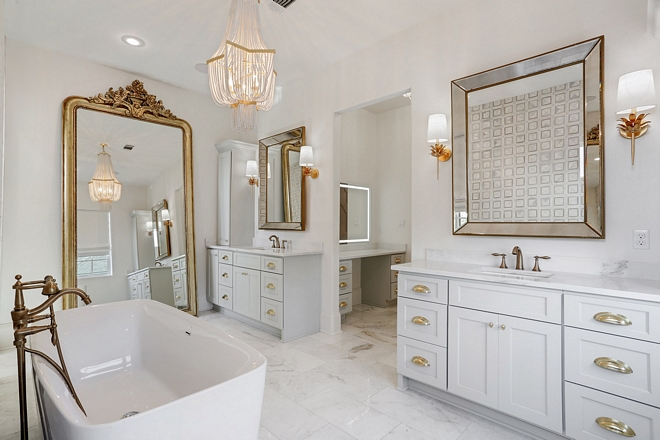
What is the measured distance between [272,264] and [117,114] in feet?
7.81

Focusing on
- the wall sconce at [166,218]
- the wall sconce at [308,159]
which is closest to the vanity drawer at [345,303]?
the wall sconce at [308,159]

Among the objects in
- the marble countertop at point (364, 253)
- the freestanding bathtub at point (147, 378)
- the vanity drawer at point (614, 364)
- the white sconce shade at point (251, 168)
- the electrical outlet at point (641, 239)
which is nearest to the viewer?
the freestanding bathtub at point (147, 378)

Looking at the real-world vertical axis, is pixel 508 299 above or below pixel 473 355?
above

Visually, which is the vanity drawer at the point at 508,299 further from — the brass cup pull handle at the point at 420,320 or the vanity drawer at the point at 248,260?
the vanity drawer at the point at 248,260

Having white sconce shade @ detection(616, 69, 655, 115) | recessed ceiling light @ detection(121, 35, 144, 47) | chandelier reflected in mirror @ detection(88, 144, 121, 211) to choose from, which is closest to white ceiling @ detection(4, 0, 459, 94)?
recessed ceiling light @ detection(121, 35, 144, 47)

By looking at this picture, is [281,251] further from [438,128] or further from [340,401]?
[438,128]

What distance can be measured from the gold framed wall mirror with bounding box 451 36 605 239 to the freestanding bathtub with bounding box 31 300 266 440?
1.87 m

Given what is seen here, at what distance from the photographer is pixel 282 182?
406cm

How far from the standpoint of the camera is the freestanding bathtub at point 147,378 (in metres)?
0.96

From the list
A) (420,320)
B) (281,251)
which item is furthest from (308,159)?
(420,320)

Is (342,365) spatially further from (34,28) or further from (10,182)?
(34,28)

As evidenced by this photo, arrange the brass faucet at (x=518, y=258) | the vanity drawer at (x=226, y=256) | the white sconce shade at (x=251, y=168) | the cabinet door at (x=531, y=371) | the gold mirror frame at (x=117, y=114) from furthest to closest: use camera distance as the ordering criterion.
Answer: the white sconce shade at (x=251, y=168) → the vanity drawer at (x=226, y=256) → the gold mirror frame at (x=117, y=114) → the brass faucet at (x=518, y=258) → the cabinet door at (x=531, y=371)

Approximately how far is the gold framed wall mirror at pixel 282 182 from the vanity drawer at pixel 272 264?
1.83 feet

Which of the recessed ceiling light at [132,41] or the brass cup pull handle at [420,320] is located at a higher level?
the recessed ceiling light at [132,41]
